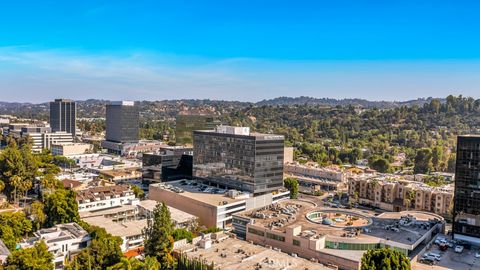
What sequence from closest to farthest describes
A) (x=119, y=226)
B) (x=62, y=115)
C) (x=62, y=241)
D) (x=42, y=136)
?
(x=62, y=241), (x=119, y=226), (x=42, y=136), (x=62, y=115)

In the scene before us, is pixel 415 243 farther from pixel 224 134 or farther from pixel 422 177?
pixel 422 177

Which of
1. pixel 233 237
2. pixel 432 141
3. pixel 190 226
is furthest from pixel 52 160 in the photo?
pixel 432 141

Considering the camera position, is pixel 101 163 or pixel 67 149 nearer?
pixel 101 163

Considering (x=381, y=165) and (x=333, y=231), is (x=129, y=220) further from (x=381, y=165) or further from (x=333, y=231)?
(x=381, y=165)

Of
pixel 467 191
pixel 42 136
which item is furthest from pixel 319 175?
pixel 42 136

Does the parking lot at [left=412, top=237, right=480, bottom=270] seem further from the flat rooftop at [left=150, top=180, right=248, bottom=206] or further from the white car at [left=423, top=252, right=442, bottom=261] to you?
the flat rooftop at [left=150, top=180, right=248, bottom=206]

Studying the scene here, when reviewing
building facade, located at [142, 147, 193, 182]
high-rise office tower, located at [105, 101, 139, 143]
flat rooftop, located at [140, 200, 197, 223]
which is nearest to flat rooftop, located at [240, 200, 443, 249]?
flat rooftop, located at [140, 200, 197, 223]
